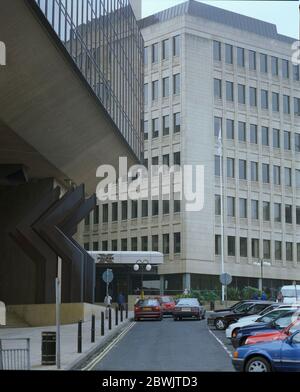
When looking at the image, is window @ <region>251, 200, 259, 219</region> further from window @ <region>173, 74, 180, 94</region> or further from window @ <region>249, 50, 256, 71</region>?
window @ <region>249, 50, 256, 71</region>

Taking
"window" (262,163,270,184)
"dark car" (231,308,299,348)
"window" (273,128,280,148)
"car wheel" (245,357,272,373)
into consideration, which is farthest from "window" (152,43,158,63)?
"car wheel" (245,357,272,373)

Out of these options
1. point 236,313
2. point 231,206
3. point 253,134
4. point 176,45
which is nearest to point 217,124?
point 253,134

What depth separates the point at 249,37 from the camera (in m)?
80.8

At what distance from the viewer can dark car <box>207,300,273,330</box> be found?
91.6ft

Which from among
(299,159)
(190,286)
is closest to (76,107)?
(190,286)

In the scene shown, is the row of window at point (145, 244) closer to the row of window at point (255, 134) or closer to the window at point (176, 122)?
the window at point (176, 122)

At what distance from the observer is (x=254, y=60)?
81938 mm

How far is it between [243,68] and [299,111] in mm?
9561

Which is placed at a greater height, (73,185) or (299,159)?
(299,159)

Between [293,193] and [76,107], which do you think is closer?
[76,107]

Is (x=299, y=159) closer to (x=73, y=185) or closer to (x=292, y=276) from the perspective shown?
(x=292, y=276)
